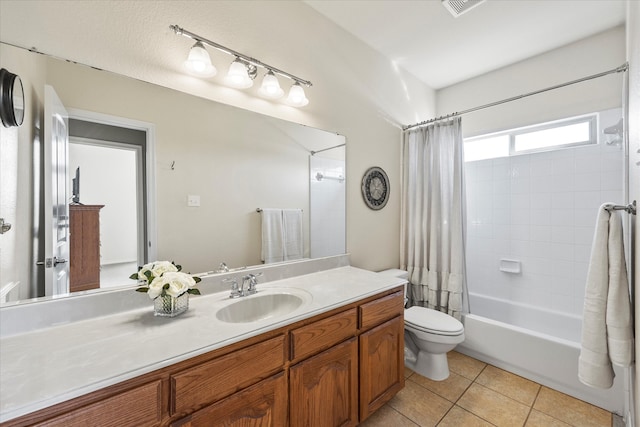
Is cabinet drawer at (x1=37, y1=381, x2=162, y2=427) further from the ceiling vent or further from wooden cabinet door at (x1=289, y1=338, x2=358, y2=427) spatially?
the ceiling vent

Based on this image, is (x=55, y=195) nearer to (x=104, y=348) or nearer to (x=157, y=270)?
(x=157, y=270)

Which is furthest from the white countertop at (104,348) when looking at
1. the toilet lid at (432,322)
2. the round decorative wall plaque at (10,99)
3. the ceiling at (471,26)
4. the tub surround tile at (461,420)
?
the ceiling at (471,26)

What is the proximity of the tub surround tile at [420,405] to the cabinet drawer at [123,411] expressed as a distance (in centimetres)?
152

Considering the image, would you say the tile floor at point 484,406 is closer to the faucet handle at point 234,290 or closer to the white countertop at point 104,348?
the white countertop at point 104,348

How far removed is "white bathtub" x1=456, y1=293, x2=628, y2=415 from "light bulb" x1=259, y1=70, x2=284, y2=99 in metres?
2.36

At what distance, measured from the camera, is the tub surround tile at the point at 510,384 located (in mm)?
1810

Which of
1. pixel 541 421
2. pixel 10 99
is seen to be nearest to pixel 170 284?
pixel 10 99

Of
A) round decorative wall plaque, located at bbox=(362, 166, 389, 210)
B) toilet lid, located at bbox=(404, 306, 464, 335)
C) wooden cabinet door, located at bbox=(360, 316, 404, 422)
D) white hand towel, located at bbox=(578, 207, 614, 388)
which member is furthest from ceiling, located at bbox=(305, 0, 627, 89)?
toilet lid, located at bbox=(404, 306, 464, 335)

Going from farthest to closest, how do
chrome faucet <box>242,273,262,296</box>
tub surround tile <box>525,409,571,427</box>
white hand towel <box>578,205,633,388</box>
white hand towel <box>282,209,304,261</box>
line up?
white hand towel <box>282,209,304,261</box>, tub surround tile <box>525,409,571,427</box>, chrome faucet <box>242,273,262,296</box>, white hand towel <box>578,205,633,388</box>

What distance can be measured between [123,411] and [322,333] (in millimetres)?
770

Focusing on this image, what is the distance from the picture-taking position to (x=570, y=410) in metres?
1.68

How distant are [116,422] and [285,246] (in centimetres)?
117

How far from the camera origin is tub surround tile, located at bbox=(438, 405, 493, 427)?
1.58m

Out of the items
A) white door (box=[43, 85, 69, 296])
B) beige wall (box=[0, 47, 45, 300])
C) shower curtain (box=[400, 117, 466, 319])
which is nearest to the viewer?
beige wall (box=[0, 47, 45, 300])
